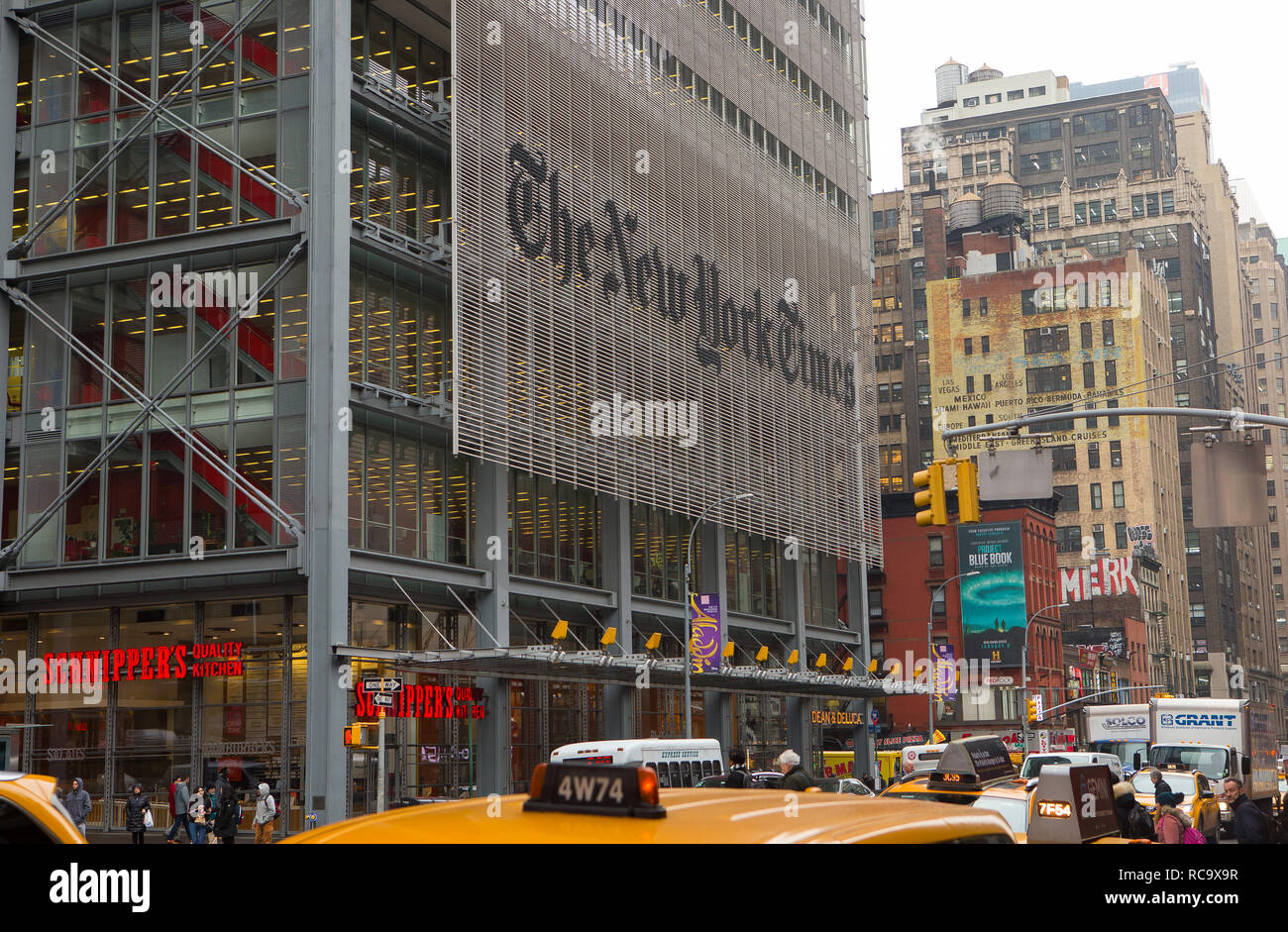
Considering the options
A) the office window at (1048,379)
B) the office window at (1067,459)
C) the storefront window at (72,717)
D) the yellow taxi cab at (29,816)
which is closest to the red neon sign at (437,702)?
the storefront window at (72,717)

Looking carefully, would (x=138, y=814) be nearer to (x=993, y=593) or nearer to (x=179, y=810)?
(x=179, y=810)

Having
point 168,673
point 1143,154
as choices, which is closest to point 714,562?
point 168,673

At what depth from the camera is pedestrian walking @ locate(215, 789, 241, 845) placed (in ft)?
103

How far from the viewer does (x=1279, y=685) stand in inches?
7648

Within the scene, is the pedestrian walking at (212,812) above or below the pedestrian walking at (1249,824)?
below

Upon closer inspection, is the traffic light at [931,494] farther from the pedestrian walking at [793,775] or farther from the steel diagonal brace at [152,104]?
the steel diagonal brace at [152,104]

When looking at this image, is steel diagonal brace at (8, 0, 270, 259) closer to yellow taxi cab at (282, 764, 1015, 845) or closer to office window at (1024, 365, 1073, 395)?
yellow taxi cab at (282, 764, 1015, 845)

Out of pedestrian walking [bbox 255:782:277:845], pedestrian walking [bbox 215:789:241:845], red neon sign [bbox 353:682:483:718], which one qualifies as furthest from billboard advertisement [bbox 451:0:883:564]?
pedestrian walking [bbox 215:789:241:845]

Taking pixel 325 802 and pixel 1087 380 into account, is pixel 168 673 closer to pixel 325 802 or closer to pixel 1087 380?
pixel 325 802

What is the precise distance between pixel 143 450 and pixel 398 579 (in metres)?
7.70

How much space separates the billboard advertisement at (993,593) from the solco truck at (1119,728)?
4696cm

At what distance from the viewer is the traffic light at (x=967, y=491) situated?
22984mm

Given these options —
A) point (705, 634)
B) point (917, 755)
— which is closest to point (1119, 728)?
point (917, 755)
